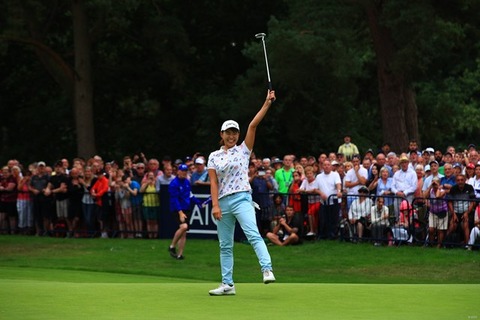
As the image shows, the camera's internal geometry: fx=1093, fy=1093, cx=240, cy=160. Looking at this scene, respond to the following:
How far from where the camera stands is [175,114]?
45.8 meters

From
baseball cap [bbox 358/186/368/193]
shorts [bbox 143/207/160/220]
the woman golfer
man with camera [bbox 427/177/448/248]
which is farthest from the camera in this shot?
shorts [bbox 143/207/160/220]

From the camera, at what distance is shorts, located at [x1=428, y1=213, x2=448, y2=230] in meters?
21.3

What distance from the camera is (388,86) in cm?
3409

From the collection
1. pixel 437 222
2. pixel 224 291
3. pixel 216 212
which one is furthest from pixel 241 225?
pixel 437 222

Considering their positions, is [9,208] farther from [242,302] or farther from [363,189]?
[242,302]

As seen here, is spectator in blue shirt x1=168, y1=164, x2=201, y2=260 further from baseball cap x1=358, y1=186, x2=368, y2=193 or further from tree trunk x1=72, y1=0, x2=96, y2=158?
tree trunk x1=72, y1=0, x2=96, y2=158

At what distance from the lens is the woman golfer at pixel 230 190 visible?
12273mm

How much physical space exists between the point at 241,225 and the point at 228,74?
32.2 metres

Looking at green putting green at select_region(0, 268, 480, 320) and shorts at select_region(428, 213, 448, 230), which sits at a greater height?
shorts at select_region(428, 213, 448, 230)

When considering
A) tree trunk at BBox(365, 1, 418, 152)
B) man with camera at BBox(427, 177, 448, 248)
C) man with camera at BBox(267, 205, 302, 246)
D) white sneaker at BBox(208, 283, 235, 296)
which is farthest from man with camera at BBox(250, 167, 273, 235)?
white sneaker at BBox(208, 283, 235, 296)

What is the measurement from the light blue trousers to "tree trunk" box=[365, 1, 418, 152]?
21151mm

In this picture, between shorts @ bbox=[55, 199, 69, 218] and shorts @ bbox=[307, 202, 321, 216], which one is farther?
shorts @ bbox=[55, 199, 69, 218]

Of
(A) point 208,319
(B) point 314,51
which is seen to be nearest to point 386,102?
(B) point 314,51

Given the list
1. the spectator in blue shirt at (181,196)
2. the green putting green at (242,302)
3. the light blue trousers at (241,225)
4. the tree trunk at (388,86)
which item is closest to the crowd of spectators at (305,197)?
the spectator in blue shirt at (181,196)
